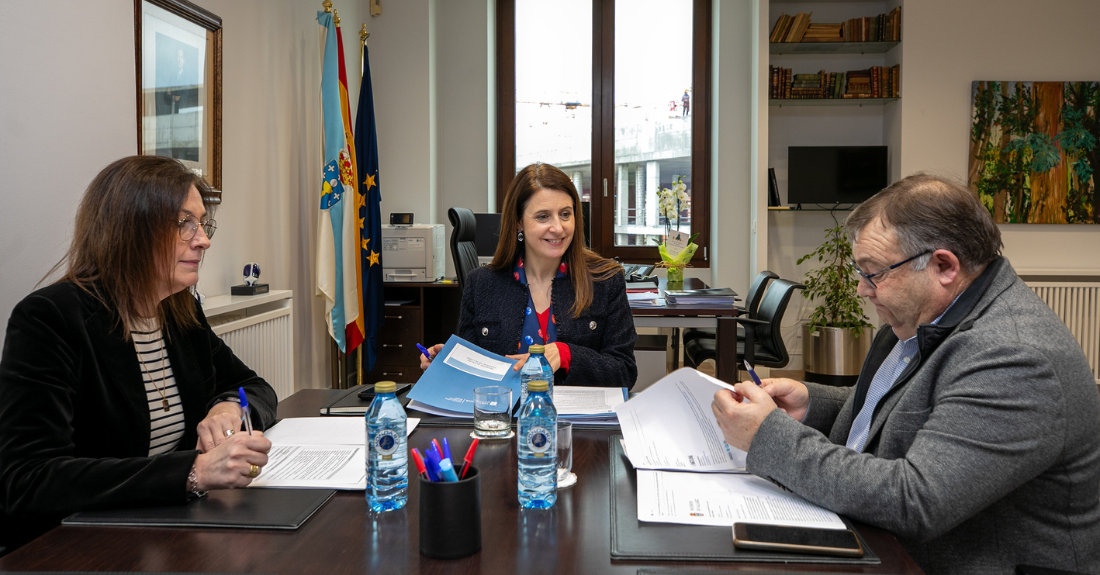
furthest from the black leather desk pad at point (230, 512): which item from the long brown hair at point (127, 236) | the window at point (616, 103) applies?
the window at point (616, 103)

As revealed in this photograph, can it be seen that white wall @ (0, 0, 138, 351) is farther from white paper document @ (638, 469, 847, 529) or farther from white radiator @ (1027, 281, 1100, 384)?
white radiator @ (1027, 281, 1100, 384)

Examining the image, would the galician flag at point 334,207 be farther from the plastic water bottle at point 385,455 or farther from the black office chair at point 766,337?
the plastic water bottle at point 385,455

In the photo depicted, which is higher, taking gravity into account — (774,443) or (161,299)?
(161,299)

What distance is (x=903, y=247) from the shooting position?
3.93 feet

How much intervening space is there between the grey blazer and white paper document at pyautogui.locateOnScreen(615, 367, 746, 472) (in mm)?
125

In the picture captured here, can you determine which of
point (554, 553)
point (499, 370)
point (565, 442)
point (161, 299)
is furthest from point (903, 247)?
point (161, 299)

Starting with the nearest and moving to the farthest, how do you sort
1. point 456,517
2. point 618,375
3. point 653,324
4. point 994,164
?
1. point 456,517
2. point 618,375
3. point 653,324
4. point 994,164

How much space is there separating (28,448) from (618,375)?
134 cm

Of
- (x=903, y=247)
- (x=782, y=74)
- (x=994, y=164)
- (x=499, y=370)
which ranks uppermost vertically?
(x=782, y=74)

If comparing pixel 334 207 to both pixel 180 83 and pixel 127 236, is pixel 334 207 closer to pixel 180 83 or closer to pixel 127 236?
pixel 180 83

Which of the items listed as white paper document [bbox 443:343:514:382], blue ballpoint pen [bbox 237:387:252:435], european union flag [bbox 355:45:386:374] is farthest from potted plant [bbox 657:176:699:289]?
blue ballpoint pen [bbox 237:387:252:435]

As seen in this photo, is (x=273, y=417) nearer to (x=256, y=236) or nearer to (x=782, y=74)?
(x=256, y=236)

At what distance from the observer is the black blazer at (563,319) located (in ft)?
6.91

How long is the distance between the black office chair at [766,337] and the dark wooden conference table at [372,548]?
8.73 feet
